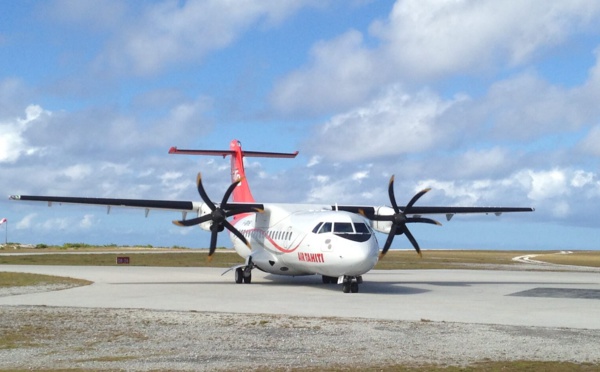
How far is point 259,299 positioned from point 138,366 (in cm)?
1204

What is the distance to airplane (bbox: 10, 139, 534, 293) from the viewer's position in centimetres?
2555

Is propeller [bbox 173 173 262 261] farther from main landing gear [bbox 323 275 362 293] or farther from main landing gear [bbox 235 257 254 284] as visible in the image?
main landing gear [bbox 323 275 362 293]

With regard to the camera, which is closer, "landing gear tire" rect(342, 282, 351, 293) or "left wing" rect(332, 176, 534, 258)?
"landing gear tire" rect(342, 282, 351, 293)

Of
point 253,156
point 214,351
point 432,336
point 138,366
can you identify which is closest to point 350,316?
point 432,336

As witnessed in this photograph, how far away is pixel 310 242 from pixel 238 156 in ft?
38.0

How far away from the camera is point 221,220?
29.8 metres

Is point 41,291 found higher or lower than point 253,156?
lower

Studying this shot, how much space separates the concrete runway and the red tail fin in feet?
14.4

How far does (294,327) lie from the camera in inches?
666

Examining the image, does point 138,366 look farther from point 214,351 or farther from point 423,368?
point 423,368

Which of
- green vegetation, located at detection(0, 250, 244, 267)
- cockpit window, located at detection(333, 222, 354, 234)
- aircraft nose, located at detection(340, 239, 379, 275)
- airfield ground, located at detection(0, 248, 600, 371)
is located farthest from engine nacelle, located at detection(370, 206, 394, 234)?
green vegetation, located at detection(0, 250, 244, 267)

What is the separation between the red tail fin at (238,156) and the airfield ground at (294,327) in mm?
6955

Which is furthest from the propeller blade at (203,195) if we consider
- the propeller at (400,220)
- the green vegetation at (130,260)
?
the green vegetation at (130,260)

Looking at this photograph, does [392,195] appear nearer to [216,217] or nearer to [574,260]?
[216,217]
